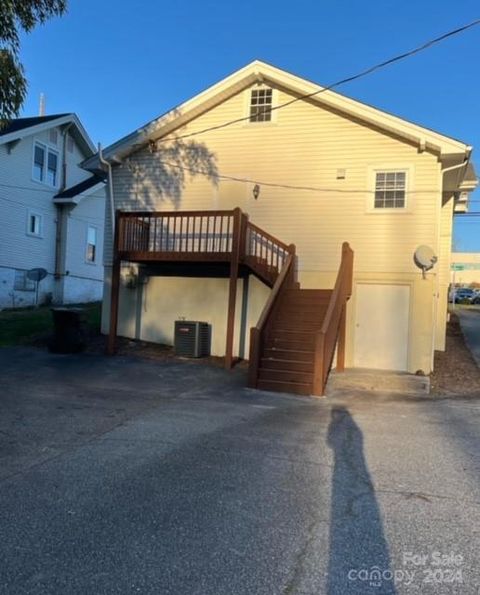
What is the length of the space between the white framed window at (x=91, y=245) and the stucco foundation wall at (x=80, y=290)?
1.05 m

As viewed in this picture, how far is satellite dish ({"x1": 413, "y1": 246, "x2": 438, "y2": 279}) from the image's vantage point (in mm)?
12328

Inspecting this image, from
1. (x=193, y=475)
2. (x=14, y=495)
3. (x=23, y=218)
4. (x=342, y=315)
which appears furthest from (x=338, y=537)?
(x=23, y=218)

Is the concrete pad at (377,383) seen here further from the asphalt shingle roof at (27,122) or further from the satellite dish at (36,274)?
the asphalt shingle roof at (27,122)

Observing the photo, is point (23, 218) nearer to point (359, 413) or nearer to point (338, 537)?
point (359, 413)

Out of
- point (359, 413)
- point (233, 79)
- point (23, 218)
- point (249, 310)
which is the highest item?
point (233, 79)

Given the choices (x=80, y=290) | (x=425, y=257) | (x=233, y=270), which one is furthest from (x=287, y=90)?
(x=80, y=290)

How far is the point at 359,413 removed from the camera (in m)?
8.38

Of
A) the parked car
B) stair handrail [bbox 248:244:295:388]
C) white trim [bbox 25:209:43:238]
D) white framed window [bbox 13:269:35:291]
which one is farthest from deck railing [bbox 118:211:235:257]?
the parked car

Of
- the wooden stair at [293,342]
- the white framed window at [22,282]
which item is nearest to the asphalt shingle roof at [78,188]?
the white framed window at [22,282]

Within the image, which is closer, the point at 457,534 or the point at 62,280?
the point at 457,534

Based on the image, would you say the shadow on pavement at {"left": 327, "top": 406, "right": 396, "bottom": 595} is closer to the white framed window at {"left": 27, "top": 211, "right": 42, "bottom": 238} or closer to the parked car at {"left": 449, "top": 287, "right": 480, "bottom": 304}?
the white framed window at {"left": 27, "top": 211, "right": 42, "bottom": 238}

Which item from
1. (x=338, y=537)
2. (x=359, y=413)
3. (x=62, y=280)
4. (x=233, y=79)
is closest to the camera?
(x=338, y=537)

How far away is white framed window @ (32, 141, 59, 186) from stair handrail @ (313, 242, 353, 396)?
15229 millimetres

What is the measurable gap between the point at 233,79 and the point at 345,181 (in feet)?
12.8
